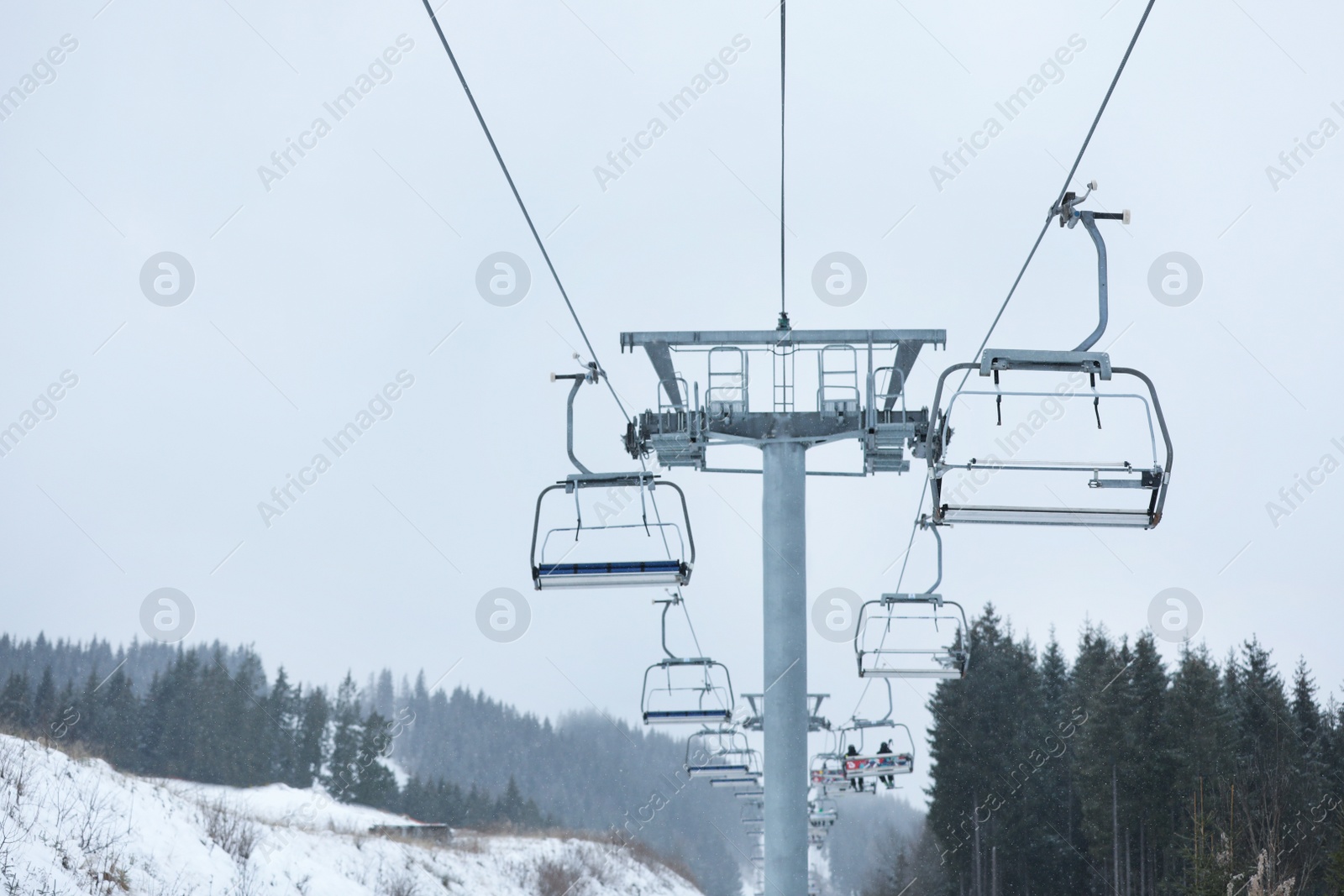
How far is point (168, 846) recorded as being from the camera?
16875 millimetres

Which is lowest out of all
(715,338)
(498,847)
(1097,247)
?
(498,847)

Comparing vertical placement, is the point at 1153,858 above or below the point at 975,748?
below

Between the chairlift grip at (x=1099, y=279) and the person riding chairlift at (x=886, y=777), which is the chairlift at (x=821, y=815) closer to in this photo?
the person riding chairlift at (x=886, y=777)

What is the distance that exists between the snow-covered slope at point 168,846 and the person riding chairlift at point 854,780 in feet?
32.1

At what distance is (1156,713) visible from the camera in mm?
42312

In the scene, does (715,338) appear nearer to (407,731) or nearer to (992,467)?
(992,467)

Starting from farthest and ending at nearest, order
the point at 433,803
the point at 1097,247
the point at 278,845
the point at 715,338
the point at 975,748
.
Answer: the point at 433,803
the point at 975,748
the point at 278,845
the point at 715,338
the point at 1097,247

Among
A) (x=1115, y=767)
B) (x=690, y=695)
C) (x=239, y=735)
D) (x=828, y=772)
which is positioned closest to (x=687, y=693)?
(x=690, y=695)

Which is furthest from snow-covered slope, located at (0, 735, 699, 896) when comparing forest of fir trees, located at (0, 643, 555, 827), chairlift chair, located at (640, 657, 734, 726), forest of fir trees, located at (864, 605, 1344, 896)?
forest of fir trees, located at (0, 643, 555, 827)

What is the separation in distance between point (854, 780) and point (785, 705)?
488 inches

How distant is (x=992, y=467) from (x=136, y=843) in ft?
48.3

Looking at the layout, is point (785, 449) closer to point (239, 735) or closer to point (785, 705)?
point (785, 705)

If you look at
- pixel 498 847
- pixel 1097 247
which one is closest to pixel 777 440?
pixel 1097 247

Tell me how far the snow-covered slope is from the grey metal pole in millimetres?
7857
